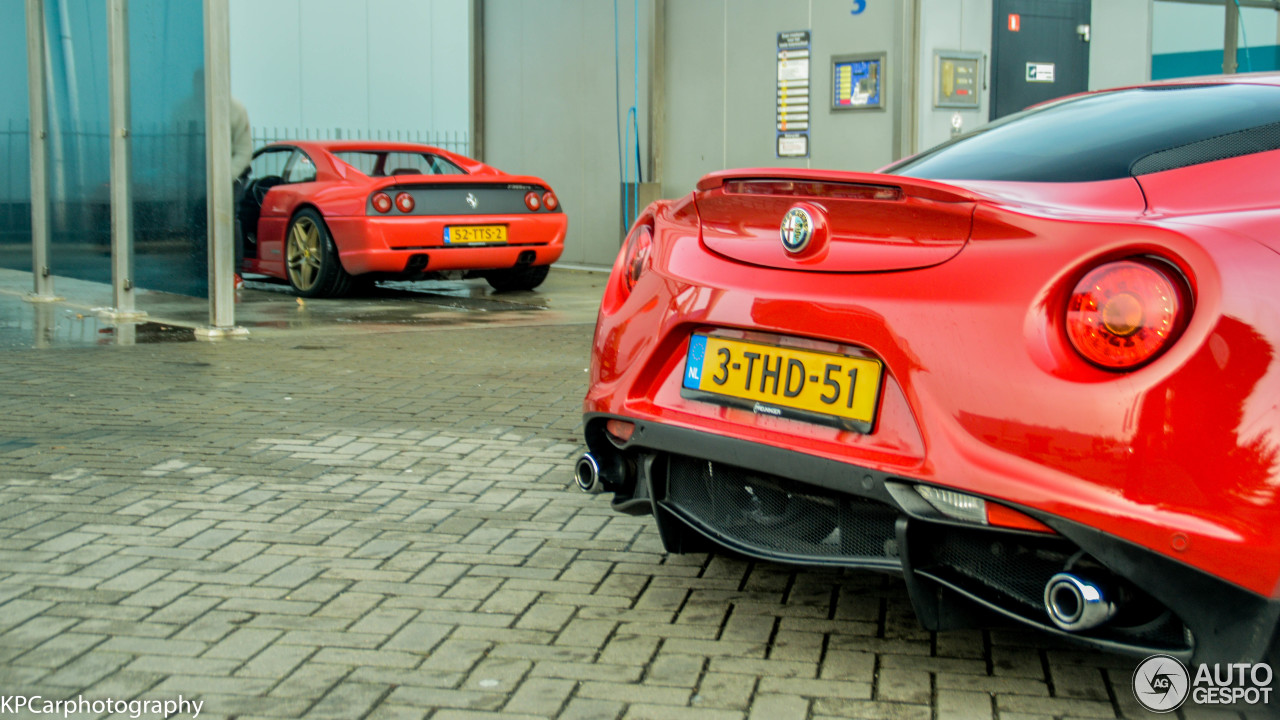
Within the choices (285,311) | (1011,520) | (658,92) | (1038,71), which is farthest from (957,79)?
(1011,520)

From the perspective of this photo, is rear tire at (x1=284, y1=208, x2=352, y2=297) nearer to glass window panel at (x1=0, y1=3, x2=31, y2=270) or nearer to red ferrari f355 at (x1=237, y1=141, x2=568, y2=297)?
red ferrari f355 at (x1=237, y1=141, x2=568, y2=297)

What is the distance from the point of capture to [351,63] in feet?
77.2

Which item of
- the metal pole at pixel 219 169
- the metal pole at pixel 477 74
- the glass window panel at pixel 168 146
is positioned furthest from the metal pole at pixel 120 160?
the metal pole at pixel 477 74

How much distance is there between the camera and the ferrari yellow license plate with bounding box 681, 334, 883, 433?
105 inches

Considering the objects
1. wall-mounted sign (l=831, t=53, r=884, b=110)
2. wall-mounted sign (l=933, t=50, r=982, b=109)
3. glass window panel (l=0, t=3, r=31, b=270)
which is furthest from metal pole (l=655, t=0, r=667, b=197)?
glass window panel (l=0, t=3, r=31, b=270)

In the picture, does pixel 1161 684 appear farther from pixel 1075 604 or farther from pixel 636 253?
pixel 636 253

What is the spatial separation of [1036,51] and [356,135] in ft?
47.5

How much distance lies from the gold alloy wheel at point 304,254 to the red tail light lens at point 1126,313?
9.43m

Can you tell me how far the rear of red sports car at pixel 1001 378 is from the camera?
2229 mm

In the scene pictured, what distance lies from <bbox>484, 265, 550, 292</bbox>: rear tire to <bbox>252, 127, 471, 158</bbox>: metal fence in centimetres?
951

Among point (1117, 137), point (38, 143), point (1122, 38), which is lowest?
point (1117, 137)

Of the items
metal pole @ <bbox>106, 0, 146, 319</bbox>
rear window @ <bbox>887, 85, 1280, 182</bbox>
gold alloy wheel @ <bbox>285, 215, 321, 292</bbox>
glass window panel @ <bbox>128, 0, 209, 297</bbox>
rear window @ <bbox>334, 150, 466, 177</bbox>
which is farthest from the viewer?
rear window @ <bbox>334, 150, 466, 177</bbox>

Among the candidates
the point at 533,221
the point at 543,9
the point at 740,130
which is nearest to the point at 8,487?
the point at 533,221

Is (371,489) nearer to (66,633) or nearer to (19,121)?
(66,633)
